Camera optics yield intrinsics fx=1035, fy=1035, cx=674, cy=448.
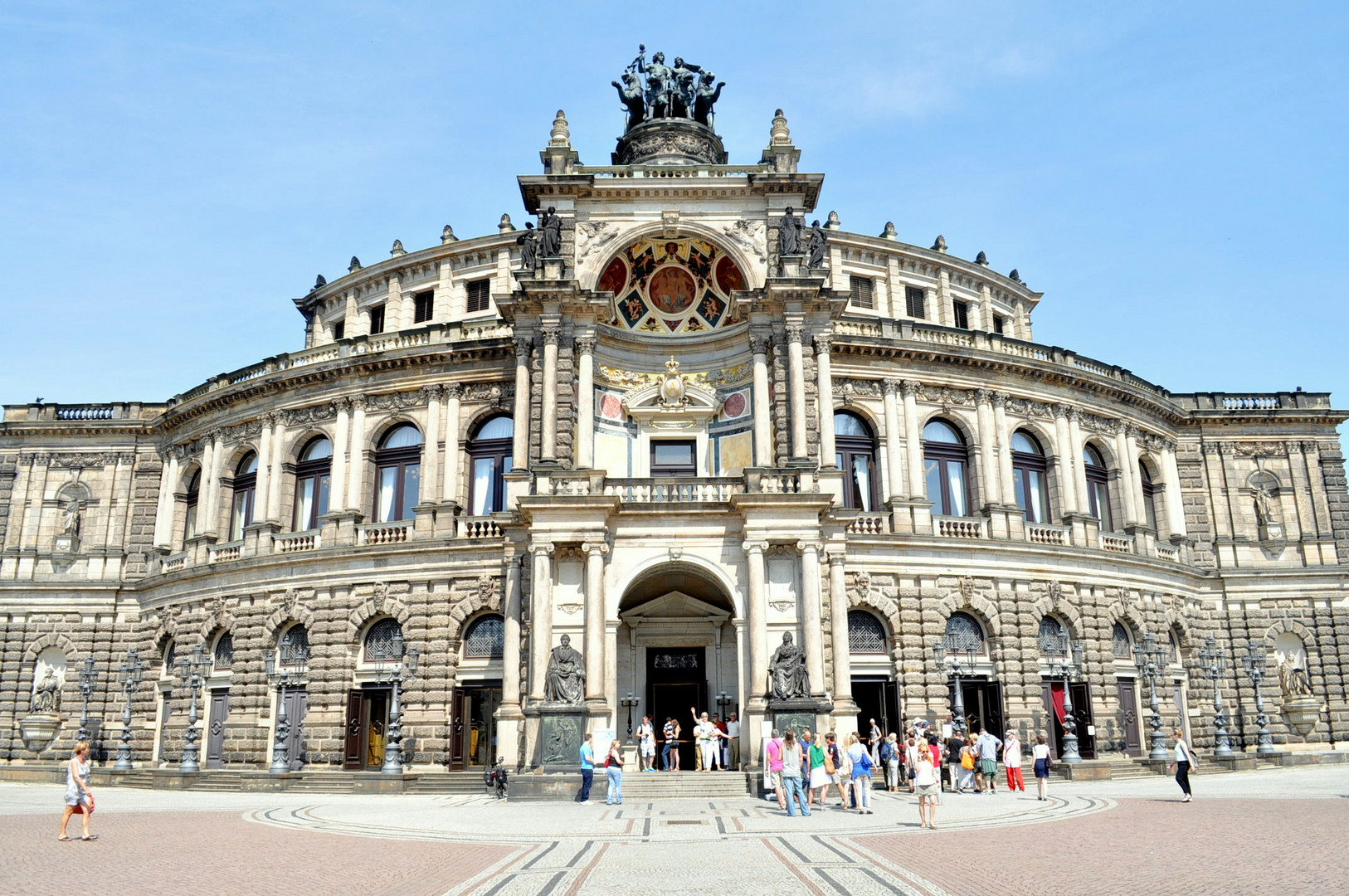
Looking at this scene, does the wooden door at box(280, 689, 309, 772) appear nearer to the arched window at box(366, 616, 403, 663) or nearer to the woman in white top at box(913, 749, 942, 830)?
the arched window at box(366, 616, 403, 663)

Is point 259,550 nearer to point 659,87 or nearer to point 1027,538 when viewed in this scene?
point 659,87

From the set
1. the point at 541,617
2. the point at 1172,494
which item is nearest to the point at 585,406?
the point at 541,617

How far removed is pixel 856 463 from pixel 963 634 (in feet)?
24.6

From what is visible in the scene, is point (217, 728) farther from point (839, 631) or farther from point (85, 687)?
point (839, 631)

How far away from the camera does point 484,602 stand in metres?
37.6

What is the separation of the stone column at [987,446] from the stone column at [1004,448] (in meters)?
0.15

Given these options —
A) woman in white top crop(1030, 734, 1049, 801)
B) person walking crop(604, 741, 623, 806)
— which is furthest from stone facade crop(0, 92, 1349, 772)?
woman in white top crop(1030, 734, 1049, 801)

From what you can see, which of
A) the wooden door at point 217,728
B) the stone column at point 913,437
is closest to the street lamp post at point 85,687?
the wooden door at point 217,728

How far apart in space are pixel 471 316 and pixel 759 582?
22.2m

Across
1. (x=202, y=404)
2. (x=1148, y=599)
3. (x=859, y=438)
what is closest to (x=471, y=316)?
(x=202, y=404)

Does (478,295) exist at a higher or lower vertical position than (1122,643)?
higher

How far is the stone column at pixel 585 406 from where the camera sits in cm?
3425

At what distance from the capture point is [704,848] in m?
16.8

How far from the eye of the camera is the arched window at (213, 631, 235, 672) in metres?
41.3
